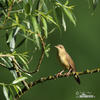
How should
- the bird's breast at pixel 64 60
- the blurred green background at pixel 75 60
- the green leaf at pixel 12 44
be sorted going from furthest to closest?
1. the blurred green background at pixel 75 60
2. the bird's breast at pixel 64 60
3. the green leaf at pixel 12 44

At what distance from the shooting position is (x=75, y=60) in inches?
606

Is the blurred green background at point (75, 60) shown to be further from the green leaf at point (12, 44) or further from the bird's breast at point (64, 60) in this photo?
the green leaf at point (12, 44)

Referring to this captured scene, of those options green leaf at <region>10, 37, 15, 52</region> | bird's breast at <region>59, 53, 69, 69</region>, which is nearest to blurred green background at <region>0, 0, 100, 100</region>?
bird's breast at <region>59, 53, 69, 69</region>

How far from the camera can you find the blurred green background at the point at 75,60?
48.2 ft

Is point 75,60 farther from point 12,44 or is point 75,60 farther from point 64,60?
point 12,44

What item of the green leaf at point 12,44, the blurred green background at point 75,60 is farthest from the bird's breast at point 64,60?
the blurred green background at point 75,60

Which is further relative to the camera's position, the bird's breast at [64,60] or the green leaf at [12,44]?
the bird's breast at [64,60]

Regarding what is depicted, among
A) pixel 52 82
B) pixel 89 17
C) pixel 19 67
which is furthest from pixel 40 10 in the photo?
pixel 89 17

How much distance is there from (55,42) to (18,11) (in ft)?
32.4

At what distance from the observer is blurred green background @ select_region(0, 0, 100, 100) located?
14688 mm

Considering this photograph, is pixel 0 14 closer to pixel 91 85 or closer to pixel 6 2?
pixel 6 2

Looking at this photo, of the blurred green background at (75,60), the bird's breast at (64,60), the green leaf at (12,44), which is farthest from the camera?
the blurred green background at (75,60)

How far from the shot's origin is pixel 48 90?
15.4 metres

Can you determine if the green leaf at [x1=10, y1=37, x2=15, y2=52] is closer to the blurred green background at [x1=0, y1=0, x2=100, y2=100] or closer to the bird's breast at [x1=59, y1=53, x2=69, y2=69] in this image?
the bird's breast at [x1=59, y1=53, x2=69, y2=69]
